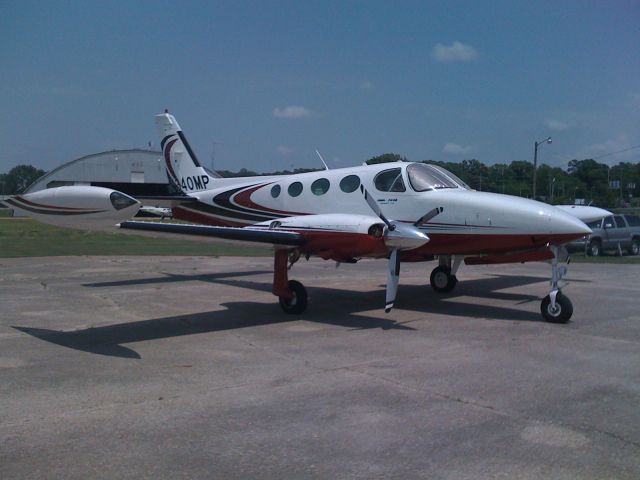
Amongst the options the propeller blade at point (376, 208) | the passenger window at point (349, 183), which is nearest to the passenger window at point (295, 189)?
the passenger window at point (349, 183)

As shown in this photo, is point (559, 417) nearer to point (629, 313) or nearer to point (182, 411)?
point (182, 411)

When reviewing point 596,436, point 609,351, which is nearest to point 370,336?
point 609,351

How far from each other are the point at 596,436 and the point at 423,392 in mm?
1747

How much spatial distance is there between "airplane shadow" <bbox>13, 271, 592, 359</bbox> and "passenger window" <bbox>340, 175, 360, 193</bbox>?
233 cm

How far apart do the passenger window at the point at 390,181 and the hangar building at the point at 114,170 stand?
193ft

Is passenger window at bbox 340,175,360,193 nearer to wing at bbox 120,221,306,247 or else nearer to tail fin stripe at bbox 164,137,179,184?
wing at bbox 120,221,306,247

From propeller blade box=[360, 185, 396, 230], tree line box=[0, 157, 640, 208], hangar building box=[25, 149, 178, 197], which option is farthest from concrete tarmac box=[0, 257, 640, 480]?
hangar building box=[25, 149, 178, 197]

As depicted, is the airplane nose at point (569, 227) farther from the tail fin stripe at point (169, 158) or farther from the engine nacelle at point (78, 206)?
the tail fin stripe at point (169, 158)

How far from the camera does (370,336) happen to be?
919 cm

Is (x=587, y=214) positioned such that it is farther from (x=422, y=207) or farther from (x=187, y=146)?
(x=187, y=146)

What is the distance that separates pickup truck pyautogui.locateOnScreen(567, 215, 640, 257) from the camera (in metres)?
25.9

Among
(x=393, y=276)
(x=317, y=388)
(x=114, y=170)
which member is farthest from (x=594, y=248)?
(x=114, y=170)

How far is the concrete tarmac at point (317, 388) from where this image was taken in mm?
4488

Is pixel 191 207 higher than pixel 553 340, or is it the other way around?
pixel 191 207
